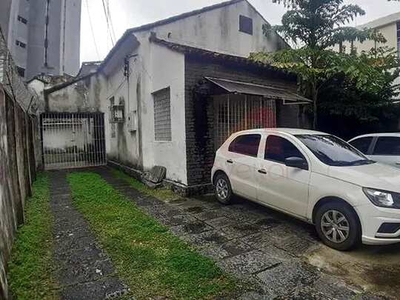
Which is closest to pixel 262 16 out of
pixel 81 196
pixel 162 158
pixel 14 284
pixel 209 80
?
pixel 209 80

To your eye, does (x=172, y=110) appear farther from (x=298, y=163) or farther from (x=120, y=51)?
(x=120, y=51)

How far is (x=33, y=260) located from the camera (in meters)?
3.63

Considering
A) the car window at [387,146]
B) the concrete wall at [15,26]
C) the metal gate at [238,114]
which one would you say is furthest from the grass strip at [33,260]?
the concrete wall at [15,26]

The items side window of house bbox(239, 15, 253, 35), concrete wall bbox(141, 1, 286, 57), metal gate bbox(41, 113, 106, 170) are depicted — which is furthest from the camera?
metal gate bbox(41, 113, 106, 170)

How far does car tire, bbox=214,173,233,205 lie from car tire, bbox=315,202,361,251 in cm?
220

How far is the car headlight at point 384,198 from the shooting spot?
3.61m

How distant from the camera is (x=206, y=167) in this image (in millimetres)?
7293

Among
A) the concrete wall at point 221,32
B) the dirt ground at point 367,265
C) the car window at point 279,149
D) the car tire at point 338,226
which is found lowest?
the dirt ground at point 367,265

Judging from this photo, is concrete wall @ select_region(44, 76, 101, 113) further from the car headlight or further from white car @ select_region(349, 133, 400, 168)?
the car headlight

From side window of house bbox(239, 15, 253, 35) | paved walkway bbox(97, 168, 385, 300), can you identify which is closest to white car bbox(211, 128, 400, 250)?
paved walkway bbox(97, 168, 385, 300)

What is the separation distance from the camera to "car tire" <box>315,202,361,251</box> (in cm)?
377

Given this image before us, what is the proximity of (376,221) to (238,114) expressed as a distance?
15.9 feet

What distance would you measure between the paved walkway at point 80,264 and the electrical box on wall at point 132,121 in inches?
176

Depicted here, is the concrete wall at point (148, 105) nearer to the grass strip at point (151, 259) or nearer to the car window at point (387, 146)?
the grass strip at point (151, 259)
